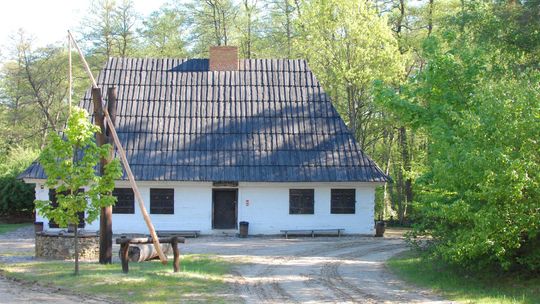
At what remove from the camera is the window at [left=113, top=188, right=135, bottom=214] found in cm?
2786

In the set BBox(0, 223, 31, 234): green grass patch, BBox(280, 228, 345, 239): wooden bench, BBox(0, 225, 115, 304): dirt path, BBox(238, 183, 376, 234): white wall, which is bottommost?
BBox(0, 225, 115, 304): dirt path

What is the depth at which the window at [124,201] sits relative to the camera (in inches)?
1097

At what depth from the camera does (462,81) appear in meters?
19.7

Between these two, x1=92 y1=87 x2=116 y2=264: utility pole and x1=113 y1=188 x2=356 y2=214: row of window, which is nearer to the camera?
x1=92 y1=87 x2=116 y2=264: utility pole

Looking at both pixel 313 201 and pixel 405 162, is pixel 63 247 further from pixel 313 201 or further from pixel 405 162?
pixel 405 162

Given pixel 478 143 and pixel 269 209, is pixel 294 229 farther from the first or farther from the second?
pixel 478 143

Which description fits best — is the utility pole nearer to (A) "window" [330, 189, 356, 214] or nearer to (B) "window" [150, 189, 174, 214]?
(B) "window" [150, 189, 174, 214]

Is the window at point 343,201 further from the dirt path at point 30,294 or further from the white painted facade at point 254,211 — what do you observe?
the dirt path at point 30,294

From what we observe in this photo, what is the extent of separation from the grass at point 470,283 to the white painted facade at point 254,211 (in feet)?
33.0

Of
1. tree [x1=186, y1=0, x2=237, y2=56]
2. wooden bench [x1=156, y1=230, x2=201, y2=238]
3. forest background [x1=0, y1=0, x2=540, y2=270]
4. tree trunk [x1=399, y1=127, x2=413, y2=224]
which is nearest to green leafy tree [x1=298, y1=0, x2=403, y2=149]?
forest background [x1=0, y1=0, x2=540, y2=270]

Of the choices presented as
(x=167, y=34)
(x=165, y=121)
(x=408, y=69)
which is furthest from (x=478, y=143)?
(x=167, y=34)

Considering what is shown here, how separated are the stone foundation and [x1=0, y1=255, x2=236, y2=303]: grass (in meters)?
0.88

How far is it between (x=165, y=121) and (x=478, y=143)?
57.9ft

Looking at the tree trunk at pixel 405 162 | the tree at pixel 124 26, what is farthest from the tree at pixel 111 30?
the tree trunk at pixel 405 162
